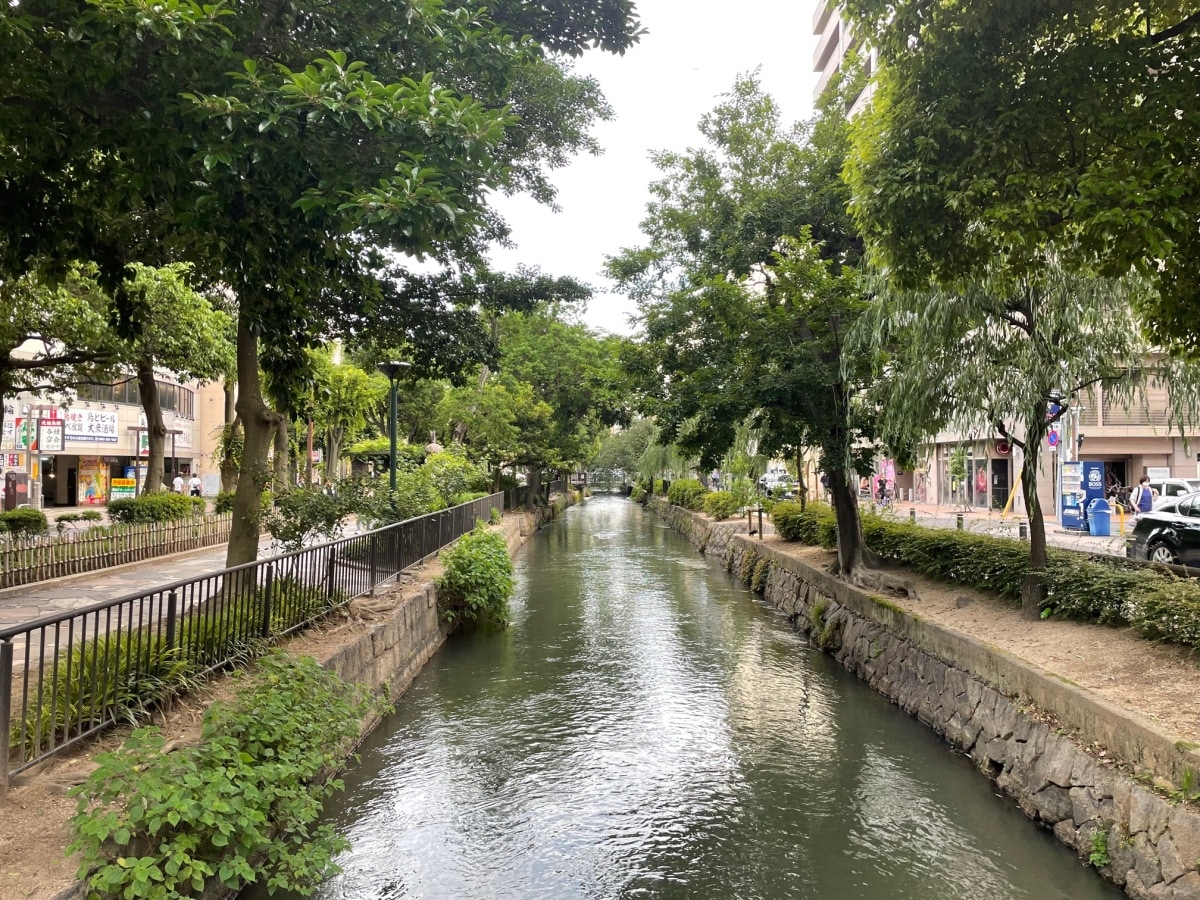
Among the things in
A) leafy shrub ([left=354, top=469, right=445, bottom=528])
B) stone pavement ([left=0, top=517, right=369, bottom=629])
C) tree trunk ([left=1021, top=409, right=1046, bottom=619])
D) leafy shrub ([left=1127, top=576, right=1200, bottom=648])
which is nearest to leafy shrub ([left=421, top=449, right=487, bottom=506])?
leafy shrub ([left=354, top=469, right=445, bottom=528])

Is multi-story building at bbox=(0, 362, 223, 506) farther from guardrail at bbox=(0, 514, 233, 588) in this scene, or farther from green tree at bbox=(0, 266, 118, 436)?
green tree at bbox=(0, 266, 118, 436)

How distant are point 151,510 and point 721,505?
2032 centimetres

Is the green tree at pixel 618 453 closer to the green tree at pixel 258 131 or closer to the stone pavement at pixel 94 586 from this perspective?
the stone pavement at pixel 94 586

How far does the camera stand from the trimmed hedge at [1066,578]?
21.9 ft

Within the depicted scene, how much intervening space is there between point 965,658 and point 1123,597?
1670mm

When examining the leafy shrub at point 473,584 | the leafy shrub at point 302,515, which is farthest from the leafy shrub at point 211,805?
the leafy shrub at point 473,584

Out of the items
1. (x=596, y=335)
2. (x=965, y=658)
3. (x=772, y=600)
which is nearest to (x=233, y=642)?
(x=965, y=658)

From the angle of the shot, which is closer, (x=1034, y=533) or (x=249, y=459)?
(x=249, y=459)

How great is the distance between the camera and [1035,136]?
200 inches

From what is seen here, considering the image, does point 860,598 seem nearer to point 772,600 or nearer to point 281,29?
point 772,600

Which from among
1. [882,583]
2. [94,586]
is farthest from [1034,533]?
[94,586]

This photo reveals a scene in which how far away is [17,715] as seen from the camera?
443 centimetres

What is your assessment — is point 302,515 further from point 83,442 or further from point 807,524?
point 83,442

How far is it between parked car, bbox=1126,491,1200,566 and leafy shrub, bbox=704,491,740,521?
1538cm
